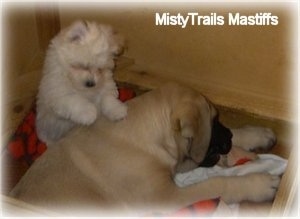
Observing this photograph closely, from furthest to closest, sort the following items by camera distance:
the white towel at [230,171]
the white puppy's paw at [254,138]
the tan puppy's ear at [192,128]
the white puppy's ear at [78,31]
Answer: the white puppy's paw at [254,138], the white towel at [230,171], the white puppy's ear at [78,31], the tan puppy's ear at [192,128]

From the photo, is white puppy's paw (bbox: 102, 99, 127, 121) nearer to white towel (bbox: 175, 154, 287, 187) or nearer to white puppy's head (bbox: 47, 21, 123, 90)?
white puppy's head (bbox: 47, 21, 123, 90)

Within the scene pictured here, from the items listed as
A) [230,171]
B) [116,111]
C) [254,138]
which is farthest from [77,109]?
[254,138]

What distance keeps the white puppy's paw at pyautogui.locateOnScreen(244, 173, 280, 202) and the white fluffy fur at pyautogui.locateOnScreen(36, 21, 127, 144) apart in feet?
1.65

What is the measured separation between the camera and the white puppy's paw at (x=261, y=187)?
1.74 meters

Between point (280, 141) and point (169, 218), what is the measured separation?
719 millimetres

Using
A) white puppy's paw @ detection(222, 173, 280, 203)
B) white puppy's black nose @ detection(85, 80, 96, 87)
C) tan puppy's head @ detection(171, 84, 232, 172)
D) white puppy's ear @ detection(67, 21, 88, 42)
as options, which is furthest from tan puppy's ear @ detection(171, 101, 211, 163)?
white puppy's ear @ detection(67, 21, 88, 42)

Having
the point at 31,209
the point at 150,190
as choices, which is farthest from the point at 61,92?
the point at 31,209

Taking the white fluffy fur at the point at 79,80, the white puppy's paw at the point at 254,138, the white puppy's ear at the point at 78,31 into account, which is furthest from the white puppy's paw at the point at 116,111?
the white puppy's paw at the point at 254,138

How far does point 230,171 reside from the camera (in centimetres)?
193

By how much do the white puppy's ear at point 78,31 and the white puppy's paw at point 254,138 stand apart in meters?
0.78

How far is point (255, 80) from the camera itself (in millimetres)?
2111

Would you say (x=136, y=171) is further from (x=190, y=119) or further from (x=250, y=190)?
(x=250, y=190)

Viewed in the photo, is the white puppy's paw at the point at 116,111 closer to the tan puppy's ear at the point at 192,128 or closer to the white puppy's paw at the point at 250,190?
the tan puppy's ear at the point at 192,128

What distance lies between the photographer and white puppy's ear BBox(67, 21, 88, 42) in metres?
1.72
